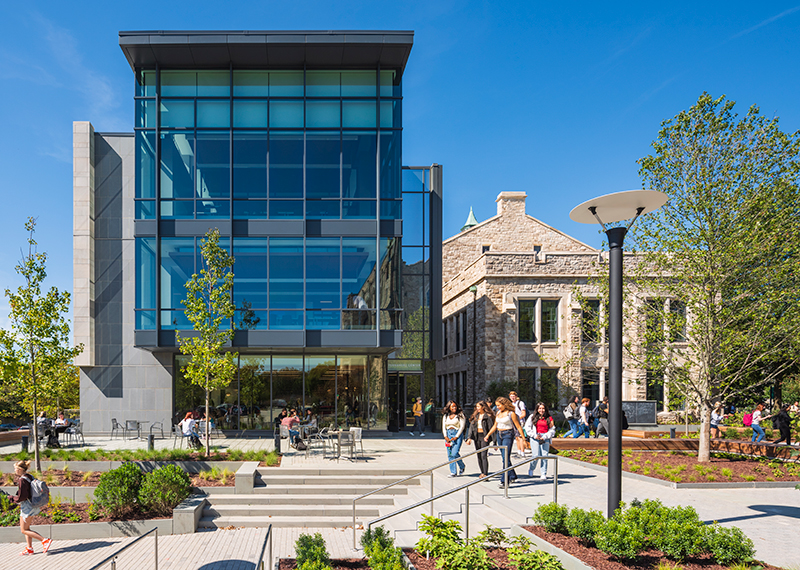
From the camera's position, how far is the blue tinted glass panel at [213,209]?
21859mm

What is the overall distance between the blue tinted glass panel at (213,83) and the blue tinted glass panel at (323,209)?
5.75 m

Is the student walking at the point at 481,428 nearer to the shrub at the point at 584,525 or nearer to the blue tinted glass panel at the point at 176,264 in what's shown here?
the shrub at the point at 584,525

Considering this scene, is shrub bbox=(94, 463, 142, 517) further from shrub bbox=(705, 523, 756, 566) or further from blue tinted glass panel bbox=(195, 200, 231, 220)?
blue tinted glass panel bbox=(195, 200, 231, 220)

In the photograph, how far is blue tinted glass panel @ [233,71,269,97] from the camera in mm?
22766

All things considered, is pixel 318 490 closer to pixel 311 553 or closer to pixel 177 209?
pixel 311 553

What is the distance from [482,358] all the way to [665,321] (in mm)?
14248

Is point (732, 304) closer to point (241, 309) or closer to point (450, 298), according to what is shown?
point (241, 309)

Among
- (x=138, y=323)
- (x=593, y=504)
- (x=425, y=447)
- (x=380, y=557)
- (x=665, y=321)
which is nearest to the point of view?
(x=380, y=557)

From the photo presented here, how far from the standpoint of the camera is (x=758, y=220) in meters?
15.5

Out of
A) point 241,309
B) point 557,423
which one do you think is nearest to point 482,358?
point 557,423

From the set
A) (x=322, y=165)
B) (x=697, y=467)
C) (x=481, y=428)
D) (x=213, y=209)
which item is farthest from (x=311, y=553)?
(x=322, y=165)

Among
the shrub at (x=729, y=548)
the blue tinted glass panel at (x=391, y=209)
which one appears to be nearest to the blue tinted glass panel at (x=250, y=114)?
the blue tinted glass panel at (x=391, y=209)

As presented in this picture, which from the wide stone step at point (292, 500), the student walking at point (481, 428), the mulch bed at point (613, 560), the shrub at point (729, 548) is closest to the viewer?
the shrub at point (729, 548)

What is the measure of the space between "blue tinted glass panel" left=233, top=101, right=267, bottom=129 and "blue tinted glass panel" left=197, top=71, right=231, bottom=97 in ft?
2.56
